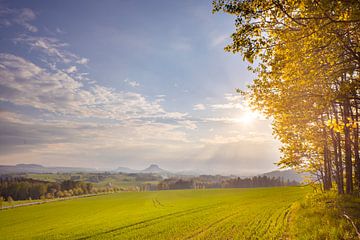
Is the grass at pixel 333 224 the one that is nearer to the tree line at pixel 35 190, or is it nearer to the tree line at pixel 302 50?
the tree line at pixel 302 50

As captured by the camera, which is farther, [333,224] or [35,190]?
[35,190]

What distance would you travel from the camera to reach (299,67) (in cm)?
1171

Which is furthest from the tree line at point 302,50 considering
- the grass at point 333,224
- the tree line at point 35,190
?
the tree line at point 35,190

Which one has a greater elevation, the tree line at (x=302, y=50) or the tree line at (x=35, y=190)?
the tree line at (x=302, y=50)

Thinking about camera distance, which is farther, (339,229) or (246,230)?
(246,230)

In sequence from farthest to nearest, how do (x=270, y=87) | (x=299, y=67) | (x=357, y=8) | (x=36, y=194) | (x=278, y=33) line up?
1. (x=36, y=194)
2. (x=270, y=87)
3. (x=299, y=67)
4. (x=278, y=33)
5. (x=357, y=8)

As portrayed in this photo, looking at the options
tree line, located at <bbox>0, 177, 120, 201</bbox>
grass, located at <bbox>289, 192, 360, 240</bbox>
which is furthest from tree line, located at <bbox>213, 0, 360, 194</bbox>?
tree line, located at <bbox>0, 177, 120, 201</bbox>

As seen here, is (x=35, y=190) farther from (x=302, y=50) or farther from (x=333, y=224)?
(x=302, y=50)

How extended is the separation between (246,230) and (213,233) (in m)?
2.59

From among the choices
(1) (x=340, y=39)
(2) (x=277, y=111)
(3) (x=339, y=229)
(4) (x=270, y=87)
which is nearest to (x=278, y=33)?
(1) (x=340, y=39)

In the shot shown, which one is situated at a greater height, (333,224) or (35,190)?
(333,224)

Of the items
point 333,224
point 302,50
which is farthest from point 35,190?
point 302,50

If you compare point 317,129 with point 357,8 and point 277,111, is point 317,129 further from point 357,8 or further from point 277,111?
point 357,8

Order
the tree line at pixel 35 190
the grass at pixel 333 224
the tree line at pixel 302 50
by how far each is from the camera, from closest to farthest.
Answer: the tree line at pixel 302 50
the grass at pixel 333 224
the tree line at pixel 35 190
